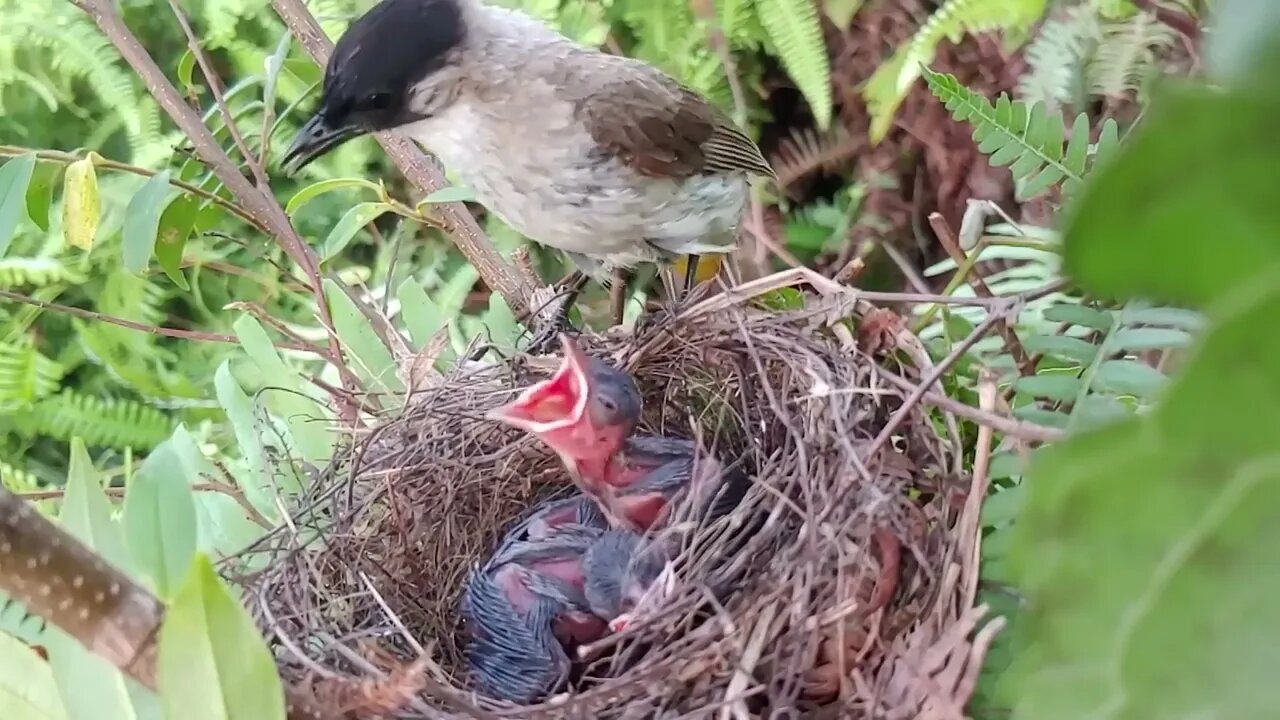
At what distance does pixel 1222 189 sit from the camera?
0.59 ft

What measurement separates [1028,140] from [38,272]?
62.4 inches

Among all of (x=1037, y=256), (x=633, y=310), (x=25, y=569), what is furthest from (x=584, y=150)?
(x=25, y=569)

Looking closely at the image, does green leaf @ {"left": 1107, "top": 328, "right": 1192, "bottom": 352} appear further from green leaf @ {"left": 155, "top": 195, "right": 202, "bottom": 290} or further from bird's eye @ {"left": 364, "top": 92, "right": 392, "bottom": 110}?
green leaf @ {"left": 155, "top": 195, "right": 202, "bottom": 290}

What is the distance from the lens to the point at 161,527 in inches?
18.0

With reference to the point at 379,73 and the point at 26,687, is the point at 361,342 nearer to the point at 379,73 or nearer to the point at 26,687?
the point at 379,73

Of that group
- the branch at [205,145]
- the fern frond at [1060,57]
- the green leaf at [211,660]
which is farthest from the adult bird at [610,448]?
the fern frond at [1060,57]

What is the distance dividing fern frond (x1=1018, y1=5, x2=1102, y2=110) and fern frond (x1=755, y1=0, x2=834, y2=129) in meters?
0.30

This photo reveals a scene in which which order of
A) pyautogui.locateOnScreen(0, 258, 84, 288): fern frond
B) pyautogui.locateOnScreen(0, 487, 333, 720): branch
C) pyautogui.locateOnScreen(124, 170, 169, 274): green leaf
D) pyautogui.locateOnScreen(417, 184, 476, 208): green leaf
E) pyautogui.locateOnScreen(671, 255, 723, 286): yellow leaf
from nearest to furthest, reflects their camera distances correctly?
pyautogui.locateOnScreen(0, 487, 333, 720): branch < pyautogui.locateOnScreen(124, 170, 169, 274): green leaf < pyautogui.locateOnScreen(417, 184, 476, 208): green leaf < pyautogui.locateOnScreen(671, 255, 723, 286): yellow leaf < pyautogui.locateOnScreen(0, 258, 84, 288): fern frond

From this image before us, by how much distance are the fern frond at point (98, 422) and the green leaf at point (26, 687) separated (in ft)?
4.03

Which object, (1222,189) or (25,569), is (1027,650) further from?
(25,569)

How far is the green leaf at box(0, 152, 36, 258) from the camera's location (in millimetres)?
738

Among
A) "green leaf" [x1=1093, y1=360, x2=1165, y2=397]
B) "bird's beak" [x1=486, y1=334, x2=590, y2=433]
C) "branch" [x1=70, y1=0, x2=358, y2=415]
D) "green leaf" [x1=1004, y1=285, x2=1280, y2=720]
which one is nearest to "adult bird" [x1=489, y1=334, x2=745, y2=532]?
"bird's beak" [x1=486, y1=334, x2=590, y2=433]

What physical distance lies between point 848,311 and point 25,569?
1.68ft

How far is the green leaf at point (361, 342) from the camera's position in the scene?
0.99m
